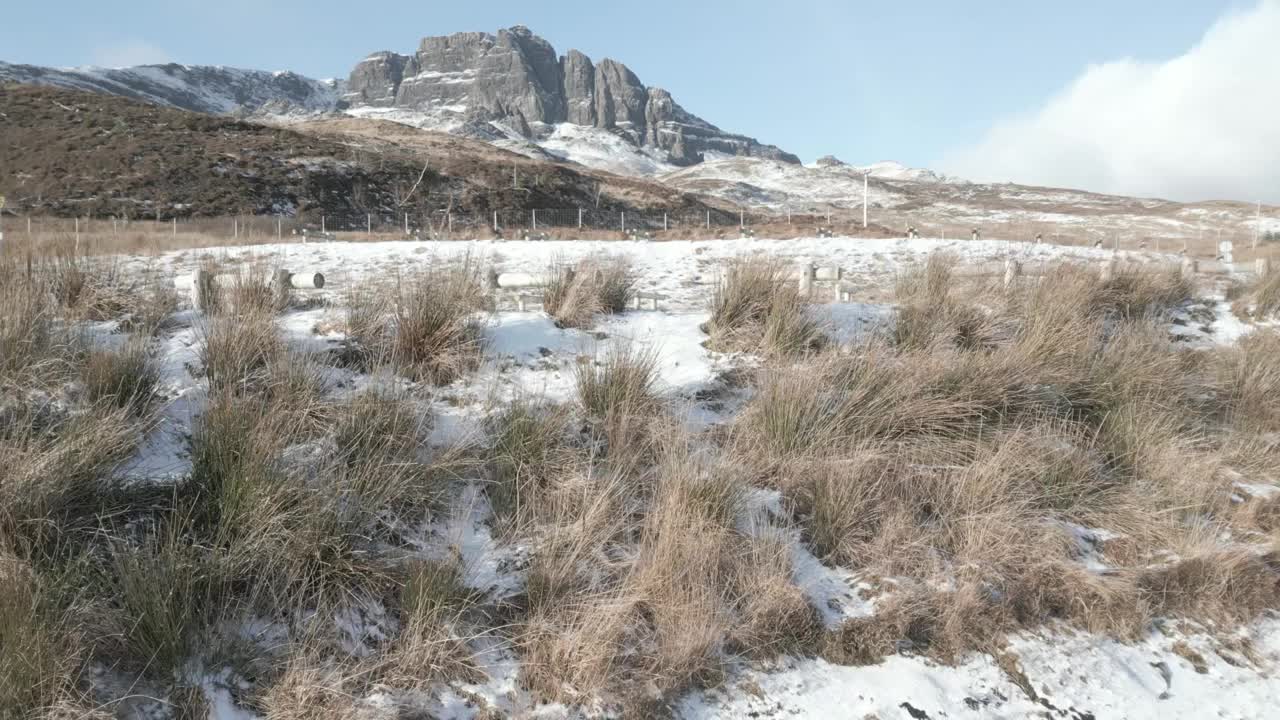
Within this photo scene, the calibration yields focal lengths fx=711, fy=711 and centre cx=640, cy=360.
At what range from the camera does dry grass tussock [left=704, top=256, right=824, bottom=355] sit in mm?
5086

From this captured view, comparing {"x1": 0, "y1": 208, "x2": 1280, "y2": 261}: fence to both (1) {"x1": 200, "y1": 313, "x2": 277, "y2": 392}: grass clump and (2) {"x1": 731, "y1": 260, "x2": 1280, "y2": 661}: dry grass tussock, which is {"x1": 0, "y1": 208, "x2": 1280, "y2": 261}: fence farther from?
(2) {"x1": 731, "y1": 260, "x2": 1280, "y2": 661}: dry grass tussock

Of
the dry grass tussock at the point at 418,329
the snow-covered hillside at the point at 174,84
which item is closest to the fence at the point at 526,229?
the dry grass tussock at the point at 418,329

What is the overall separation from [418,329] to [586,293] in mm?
1636

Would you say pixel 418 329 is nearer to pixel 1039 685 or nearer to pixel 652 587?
pixel 652 587

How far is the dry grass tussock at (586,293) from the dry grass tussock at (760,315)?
92cm

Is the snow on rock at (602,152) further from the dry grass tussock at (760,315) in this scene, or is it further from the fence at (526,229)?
the dry grass tussock at (760,315)

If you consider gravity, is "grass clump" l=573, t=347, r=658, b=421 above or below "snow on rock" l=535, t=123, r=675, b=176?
below

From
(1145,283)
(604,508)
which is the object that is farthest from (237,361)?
(1145,283)

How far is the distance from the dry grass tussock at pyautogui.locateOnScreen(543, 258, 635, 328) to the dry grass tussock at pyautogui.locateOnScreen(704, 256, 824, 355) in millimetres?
919

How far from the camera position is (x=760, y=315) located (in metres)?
5.50

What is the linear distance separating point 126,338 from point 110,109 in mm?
51123

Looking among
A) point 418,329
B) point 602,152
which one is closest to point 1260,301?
point 418,329

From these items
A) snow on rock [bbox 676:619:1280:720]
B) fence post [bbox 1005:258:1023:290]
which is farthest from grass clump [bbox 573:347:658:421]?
fence post [bbox 1005:258:1023:290]

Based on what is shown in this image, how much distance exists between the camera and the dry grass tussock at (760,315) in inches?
200
